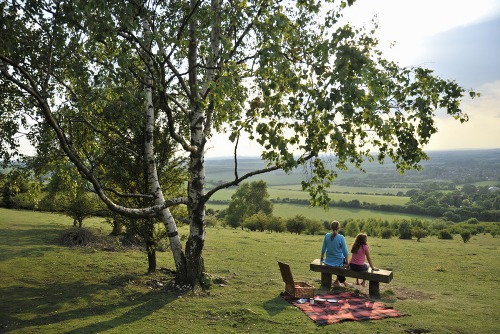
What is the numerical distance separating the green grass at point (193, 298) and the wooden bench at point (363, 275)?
58cm

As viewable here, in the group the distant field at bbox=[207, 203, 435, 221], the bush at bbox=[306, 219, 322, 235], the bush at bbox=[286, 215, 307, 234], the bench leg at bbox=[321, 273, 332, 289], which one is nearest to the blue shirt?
the bench leg at bbox=[321, 273, 332, 289]

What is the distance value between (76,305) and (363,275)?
10.2 meters

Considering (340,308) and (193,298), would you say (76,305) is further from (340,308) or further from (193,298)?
(340,308)

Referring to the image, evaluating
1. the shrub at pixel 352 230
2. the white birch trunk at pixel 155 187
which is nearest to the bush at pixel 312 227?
the shrub at pixel 352 230

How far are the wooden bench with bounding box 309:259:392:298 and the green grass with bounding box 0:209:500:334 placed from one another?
1.90 ft

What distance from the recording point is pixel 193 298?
13.4 meters

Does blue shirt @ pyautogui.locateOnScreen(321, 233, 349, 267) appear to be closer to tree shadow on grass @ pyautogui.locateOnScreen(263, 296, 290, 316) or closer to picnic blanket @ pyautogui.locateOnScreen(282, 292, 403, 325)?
picnic blanket @ pyautogui.locateOnScreen(282, 292, 403, 325)

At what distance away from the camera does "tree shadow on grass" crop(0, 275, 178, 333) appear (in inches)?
413

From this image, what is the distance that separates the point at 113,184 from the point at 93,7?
30.7 feet

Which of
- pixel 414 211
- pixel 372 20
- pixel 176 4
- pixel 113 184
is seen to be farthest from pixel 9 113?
pixel 414 211

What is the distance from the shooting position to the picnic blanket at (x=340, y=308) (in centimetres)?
1138

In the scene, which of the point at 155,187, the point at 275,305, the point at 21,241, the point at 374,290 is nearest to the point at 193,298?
the point at 275,305

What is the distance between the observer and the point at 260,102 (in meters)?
9.25

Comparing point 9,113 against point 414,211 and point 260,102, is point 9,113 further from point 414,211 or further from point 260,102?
point 414,211
